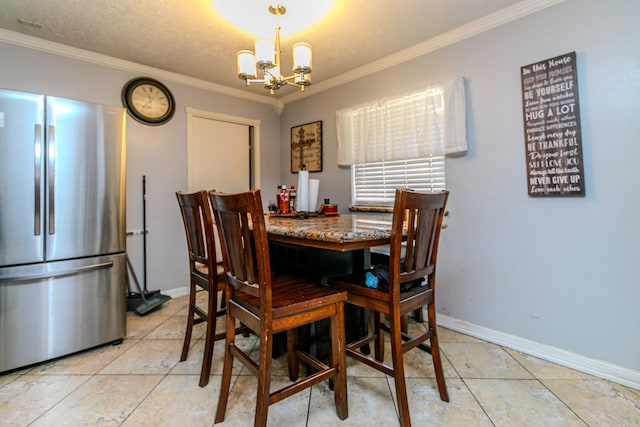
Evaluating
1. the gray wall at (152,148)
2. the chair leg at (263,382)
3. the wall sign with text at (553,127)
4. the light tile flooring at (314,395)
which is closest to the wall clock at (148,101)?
the gray wall at (152,148)

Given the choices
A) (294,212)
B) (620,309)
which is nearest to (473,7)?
(294,212)

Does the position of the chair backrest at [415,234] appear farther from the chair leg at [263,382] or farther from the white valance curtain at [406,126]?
the white valance curtain at [406,126]

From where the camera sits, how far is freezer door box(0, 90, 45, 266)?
6.03 feet

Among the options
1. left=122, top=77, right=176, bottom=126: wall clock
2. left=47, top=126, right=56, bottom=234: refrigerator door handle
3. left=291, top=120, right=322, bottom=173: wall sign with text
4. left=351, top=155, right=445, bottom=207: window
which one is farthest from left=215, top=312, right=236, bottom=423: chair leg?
left=122, top=77, right=176, bottom=126: wall clock

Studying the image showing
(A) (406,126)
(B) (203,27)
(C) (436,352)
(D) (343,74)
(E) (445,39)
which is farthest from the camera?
(D) (343,74)

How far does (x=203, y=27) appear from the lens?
2354 millimetres

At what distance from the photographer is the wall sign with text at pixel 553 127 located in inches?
73.7

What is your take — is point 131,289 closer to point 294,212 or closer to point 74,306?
point 74,306

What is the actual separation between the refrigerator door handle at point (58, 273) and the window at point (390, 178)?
2.30 m

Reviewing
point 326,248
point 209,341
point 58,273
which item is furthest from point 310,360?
A: point 58,273

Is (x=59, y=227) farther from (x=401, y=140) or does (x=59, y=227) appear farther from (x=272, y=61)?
(x=401, y=140)

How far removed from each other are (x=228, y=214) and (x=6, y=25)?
2.72 metres

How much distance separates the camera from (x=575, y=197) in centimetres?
191

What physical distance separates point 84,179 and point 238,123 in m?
2.09
